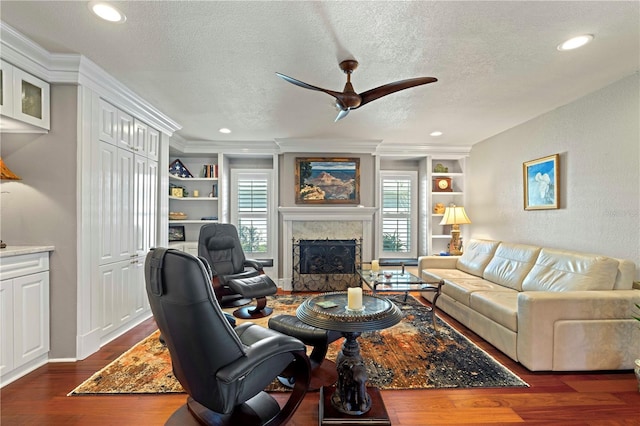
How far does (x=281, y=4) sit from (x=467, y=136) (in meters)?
3.85

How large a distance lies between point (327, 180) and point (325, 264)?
1.44 meters

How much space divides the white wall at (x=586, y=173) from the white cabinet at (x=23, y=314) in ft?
16.2

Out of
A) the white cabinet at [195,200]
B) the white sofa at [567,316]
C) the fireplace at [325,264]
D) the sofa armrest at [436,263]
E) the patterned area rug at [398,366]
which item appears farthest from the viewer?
the white cabinet at [195,200]

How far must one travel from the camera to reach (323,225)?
515cm

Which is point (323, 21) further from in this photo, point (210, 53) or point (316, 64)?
point (210, 53)

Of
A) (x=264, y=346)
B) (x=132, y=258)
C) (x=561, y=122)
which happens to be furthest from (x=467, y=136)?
(x=132, y=258)

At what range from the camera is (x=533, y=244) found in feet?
12.4

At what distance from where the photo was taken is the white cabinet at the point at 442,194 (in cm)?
538

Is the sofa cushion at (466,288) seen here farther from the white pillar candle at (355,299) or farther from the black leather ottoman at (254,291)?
the black leather ottoman at (254,291)

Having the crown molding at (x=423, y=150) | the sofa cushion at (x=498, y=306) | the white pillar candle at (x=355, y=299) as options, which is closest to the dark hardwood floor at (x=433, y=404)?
the sofa cushion at (x=498, y=306)

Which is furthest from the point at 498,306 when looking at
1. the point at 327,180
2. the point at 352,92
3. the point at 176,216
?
the point at 176,216

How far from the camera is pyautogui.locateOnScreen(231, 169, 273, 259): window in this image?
5.57 m

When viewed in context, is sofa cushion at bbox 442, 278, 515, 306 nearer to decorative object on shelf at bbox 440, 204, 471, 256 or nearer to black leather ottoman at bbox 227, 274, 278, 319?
decorative object on shelf at bbox 440, 204, 471, 256

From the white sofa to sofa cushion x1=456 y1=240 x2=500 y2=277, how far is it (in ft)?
2.84
